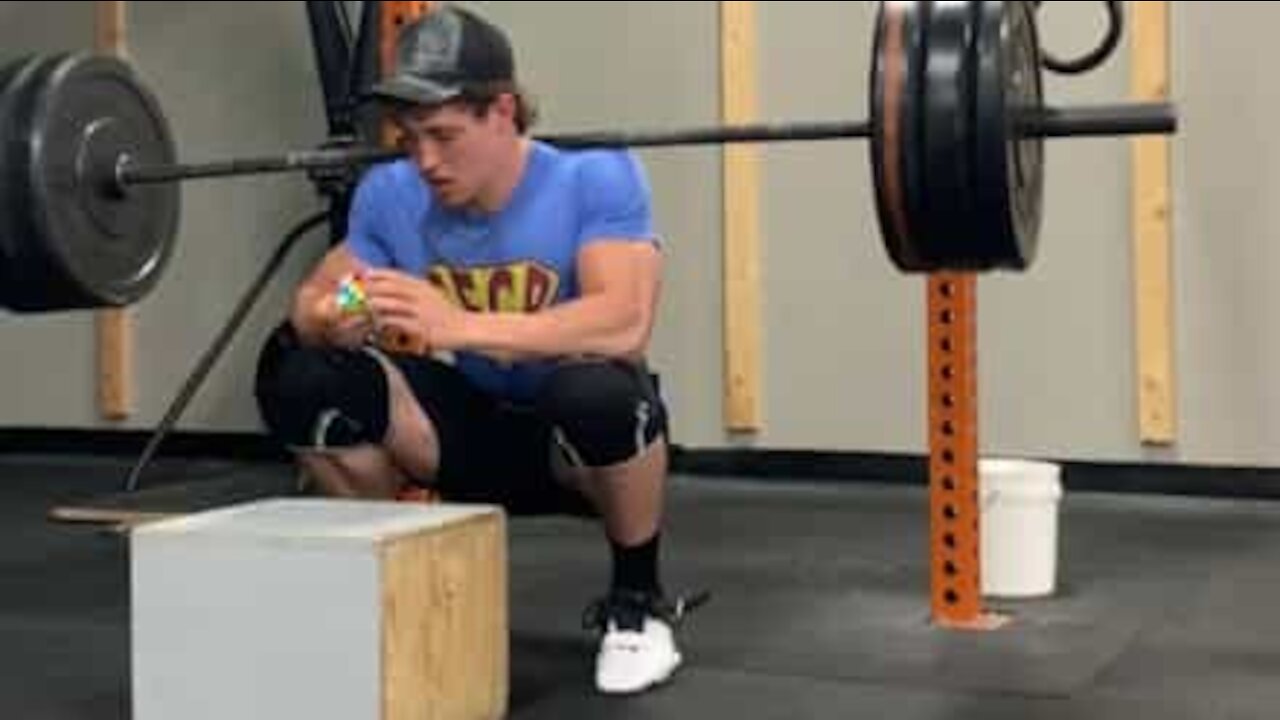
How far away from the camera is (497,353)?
2.39 metres

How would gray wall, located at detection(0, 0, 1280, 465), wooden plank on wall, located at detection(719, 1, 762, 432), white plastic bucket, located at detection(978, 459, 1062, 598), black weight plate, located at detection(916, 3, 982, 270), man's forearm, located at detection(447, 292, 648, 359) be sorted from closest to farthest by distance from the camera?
black weight plate, located at detection(916, 3, 982, 270) → man's forearm, located at detection(447, 292, 648, 359) → white plastic bucket, located at detection(978, 459, 1062, 598) → gray wall, located at detection(0, 0, 1280, 465) → wooden plank on wall, located at detection(719, 1, 762, 432)

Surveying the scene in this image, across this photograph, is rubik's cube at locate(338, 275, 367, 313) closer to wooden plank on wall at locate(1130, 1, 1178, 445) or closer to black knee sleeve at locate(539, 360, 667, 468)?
black knee sleeve at locate(539, 360, 667, 468)

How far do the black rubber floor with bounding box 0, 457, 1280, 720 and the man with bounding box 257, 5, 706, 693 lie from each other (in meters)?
0.22

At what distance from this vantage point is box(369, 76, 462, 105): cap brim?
2.43 m

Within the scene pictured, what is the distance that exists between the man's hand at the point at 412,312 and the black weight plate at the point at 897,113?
0.52 metres

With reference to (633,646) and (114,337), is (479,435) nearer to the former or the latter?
(633,646)

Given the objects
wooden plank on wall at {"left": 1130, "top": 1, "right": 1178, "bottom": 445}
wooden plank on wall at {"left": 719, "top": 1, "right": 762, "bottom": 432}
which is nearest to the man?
wooden plank on wall at {"left": 1130, "top": 1, "right": 1178, "bottom": 445}

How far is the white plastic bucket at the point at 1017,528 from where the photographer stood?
3154mm

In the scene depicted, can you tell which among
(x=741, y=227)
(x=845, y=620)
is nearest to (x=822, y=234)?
(x=741, y=227)

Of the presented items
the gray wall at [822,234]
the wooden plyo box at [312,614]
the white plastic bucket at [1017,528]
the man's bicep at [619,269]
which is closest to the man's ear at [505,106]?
the man's bicep at [619,269]

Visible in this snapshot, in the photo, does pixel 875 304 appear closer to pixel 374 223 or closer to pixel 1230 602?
pixel 1230 602

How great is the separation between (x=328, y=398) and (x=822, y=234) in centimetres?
259

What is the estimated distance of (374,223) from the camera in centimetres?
268

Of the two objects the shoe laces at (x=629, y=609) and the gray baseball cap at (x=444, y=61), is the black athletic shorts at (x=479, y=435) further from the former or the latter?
the gray baseball cap at (x=444, y=61)
